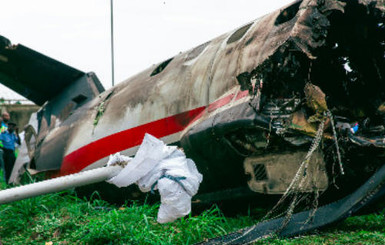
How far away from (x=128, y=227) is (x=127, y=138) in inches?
66.8

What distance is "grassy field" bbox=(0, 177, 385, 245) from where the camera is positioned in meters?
3.33

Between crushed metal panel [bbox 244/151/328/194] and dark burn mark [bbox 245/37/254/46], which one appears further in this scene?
dark burn mark [bbox 245/37/254/46]

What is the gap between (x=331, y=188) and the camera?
150 inches

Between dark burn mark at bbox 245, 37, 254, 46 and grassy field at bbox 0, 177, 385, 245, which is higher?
dark burn mark at bbox 245, 37, 254, 46

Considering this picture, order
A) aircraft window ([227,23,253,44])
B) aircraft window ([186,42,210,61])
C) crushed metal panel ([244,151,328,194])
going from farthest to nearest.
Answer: aircraft window ([186,42,210,61]) → aircraft window ([227,23,253,44]) → crushed metal panel ([244,151,328,194])

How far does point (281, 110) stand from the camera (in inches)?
125

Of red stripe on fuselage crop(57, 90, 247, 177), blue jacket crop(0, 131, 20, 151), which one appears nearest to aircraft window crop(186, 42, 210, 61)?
red stripe on fuselage crop(57, 90, 247, 177)

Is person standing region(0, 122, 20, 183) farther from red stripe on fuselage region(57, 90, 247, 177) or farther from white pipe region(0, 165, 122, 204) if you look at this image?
white pipe region(0, 165, 122, 204)

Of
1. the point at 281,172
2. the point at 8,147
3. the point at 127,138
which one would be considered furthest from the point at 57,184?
the point at 8,147

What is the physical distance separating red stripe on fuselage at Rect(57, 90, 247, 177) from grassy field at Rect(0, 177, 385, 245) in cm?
90

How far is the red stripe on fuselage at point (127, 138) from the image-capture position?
170 inches

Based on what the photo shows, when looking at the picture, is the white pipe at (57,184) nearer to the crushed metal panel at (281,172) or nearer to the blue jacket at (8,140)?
the crushed metal panel at (281,172)

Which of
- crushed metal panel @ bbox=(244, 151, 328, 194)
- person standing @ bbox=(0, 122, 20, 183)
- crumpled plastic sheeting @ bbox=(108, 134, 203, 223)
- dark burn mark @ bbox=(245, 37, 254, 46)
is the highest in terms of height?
dark burn mark @ bbox=(245, 37, 254, 46)

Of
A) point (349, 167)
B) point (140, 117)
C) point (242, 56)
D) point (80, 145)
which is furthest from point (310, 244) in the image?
point (80, 145)
